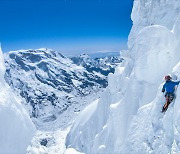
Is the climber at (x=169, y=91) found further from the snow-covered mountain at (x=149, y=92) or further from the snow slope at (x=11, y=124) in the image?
the snow slope at (x=11, y=124)

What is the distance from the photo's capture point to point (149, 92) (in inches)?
902

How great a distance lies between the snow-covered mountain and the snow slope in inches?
323

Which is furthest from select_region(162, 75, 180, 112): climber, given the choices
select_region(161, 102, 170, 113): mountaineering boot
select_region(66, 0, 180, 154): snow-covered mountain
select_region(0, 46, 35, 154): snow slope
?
select_region(0, 46, 35, 154): snow slope

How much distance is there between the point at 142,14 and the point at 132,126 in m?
17.8

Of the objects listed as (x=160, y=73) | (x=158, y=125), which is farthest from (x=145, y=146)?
(x=160, y=73)

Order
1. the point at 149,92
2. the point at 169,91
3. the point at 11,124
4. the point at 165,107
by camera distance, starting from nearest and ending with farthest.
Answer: the point at 169,91
the point at 165,107
the point at 149,92
the point at 11,124

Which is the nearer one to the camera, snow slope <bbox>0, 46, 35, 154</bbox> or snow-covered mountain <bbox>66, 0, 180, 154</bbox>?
snow-covered mountain <bbox>66, 0, 180, 154</bbox>

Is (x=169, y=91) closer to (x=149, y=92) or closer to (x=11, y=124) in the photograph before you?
(x=149, y=92)

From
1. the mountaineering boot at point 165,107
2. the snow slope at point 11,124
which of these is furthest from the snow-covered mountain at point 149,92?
the snow slope at point 11,124

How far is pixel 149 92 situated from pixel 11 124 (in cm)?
1234

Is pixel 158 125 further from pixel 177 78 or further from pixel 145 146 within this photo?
pixel 177 78

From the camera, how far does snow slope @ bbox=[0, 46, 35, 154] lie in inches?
877

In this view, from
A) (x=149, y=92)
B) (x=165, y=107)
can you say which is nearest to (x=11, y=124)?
(x=149, y=92)

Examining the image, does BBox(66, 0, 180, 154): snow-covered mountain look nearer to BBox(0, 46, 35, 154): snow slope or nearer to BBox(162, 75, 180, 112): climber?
BBox(162, 75, 180, 112): climber
